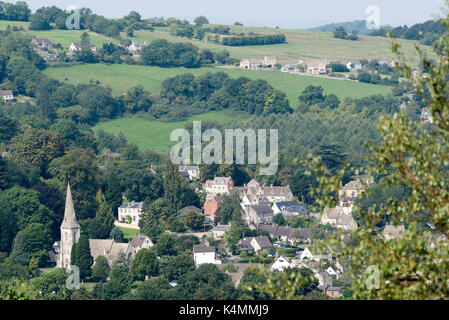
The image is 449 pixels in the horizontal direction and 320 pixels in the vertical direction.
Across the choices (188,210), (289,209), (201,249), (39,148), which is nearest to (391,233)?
(201,249)

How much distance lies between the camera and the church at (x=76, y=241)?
181ft

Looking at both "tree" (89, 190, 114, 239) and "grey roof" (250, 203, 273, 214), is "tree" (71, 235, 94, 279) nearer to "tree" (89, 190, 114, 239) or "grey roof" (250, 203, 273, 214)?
"tree" (89, 190, 114, 239)

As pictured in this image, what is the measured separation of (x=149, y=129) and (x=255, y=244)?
39.1m

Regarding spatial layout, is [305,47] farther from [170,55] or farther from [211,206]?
[211,206]

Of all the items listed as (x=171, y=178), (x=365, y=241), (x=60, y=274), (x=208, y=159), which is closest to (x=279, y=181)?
(x=208, y=159)

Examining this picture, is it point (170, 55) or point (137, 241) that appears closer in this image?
point (137, 241)

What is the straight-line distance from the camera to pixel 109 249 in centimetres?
5625

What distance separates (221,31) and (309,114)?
51957mm

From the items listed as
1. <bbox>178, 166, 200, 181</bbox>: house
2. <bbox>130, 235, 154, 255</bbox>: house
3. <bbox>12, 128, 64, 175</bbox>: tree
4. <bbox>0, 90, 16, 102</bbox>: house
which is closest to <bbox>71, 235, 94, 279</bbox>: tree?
<bbox>130, 235, 154, 255</bbox>: house

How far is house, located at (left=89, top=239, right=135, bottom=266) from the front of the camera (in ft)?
181

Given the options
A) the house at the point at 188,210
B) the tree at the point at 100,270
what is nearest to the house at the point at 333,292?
the tree at the point at 100,270

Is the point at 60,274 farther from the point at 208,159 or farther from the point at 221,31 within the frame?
the point at 221,31

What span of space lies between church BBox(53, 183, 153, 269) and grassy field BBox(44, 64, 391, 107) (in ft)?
163

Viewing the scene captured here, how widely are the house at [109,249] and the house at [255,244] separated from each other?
22.6 feet
